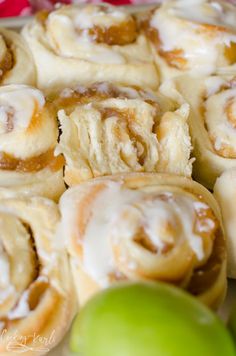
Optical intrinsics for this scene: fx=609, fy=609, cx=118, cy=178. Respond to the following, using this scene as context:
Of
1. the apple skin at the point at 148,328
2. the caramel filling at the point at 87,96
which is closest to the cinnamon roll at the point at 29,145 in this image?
the caramel filling at the point at 87,96

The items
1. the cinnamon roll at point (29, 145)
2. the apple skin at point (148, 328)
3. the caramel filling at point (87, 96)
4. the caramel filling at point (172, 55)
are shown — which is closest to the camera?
the apple skin at point (148, 328)

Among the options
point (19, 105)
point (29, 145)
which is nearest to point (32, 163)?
point (29, 145)

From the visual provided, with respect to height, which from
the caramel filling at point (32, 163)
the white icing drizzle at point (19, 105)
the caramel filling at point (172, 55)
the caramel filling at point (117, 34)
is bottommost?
A: the caramel filling at point (172, 55)

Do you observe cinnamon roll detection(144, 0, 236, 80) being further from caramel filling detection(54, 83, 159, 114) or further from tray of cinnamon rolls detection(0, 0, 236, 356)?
caramel filling detection(54, 83, 159, 114)

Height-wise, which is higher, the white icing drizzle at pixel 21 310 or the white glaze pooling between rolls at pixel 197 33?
the white glaze pooling between rolls at pixel 197 33

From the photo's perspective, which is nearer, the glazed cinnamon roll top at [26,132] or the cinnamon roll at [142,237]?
the cinnamon roll at [142,237]

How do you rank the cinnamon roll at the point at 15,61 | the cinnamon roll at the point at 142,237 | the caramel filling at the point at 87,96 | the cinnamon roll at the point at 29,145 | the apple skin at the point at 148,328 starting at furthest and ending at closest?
the cinnamon roll at the point at 15,61
the caramel filling at the point at 87,96
the cinnamon roll at the point at 29,145
the cinnamon roll at the point at 142,237
the apple skin at the point at 148,328

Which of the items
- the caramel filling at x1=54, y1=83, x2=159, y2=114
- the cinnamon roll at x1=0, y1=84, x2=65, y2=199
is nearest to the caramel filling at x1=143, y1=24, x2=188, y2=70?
the caramel filling at x1=54, y1=83, x2=159, y2=114

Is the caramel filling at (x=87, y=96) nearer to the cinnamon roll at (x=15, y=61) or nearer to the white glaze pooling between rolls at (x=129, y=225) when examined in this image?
the cinnamon roll at (x=15, y=61)
